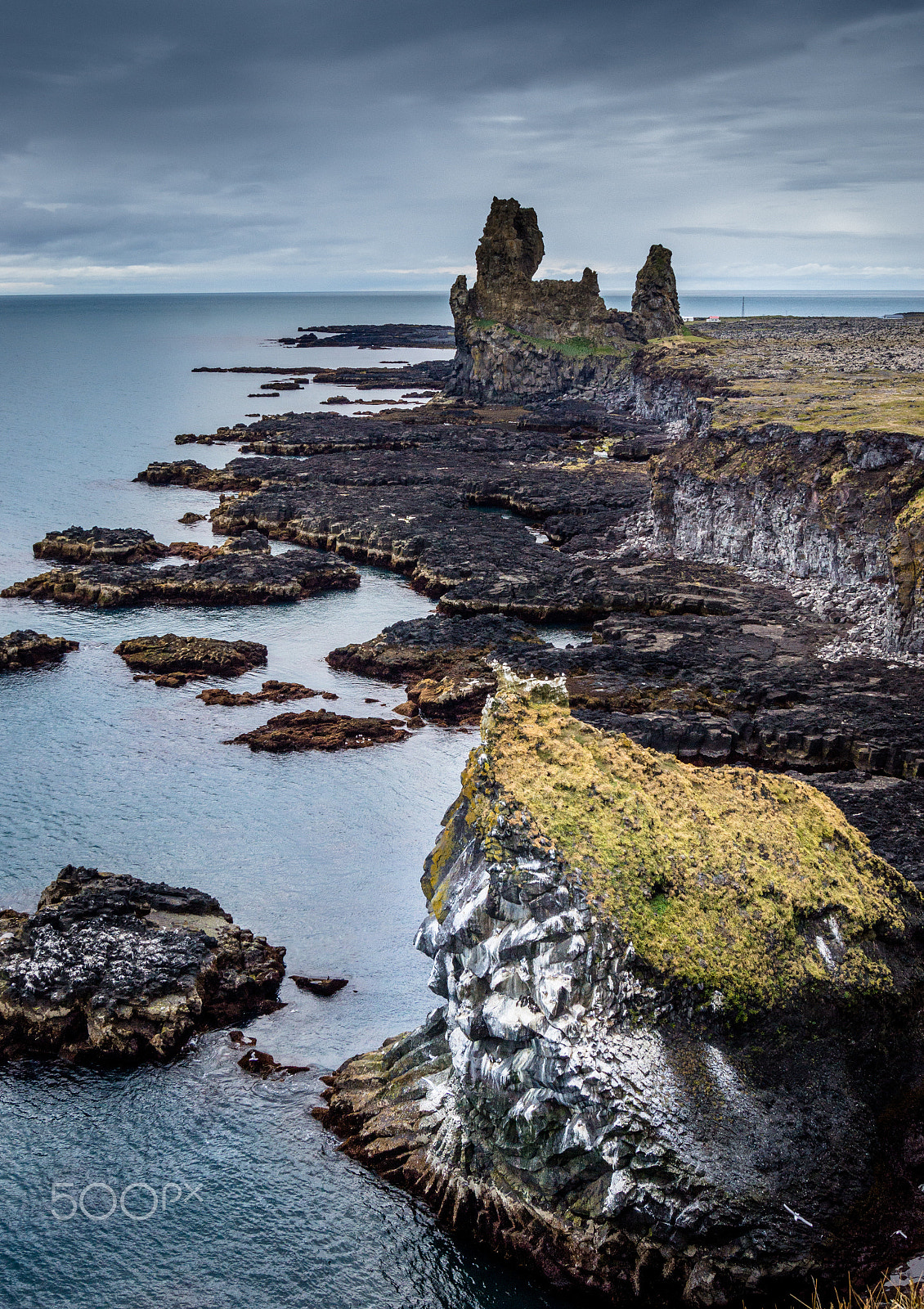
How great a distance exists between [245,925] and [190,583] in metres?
33.6

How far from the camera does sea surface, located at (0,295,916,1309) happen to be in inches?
714

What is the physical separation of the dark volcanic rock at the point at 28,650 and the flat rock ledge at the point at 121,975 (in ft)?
76.9

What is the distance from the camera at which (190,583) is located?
194ft

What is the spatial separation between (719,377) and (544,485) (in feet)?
89.2

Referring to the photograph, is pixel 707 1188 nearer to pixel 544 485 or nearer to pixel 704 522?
pixel 704 522

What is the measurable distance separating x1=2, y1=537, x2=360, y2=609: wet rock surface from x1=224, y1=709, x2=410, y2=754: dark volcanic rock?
17693mm

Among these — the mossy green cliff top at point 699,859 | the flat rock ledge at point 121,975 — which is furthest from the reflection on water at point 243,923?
the mossy green cliff top at point 699,859

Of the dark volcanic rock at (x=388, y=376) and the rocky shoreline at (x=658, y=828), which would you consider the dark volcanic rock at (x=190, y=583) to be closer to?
the rocky shoreline at (x=658, y=828)

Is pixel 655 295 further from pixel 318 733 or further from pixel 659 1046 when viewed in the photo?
pixel 659 1046

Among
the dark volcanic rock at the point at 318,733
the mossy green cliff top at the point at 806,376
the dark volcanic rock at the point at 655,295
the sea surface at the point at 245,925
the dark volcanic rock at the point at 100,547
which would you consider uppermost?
the dark volcanic rock at the point at 655,295

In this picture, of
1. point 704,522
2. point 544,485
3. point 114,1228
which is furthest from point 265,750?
point 544,485

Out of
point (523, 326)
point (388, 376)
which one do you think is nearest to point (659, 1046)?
point (523, 326)

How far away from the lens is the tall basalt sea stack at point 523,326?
139750mm

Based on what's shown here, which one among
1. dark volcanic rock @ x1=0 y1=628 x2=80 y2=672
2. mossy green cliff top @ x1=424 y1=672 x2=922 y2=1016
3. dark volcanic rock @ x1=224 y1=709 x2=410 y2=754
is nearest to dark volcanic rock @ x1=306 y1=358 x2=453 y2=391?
dark volcanic rock @ x1=0 y1=628 x2=80 y2=672
